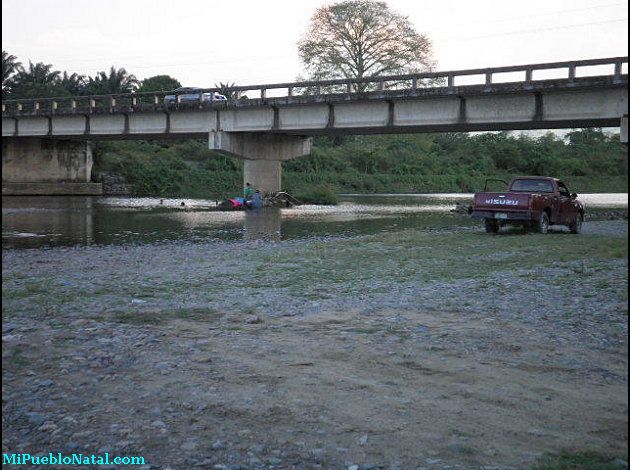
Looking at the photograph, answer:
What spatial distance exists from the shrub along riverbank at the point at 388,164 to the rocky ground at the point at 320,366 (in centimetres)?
3953

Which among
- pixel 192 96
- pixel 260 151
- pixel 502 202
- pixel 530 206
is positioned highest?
pixel 192 96

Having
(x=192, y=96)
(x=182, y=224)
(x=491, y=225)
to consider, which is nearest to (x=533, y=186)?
(x=491, y=225)

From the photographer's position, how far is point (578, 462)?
15.4ft

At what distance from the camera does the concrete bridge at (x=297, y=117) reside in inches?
1272

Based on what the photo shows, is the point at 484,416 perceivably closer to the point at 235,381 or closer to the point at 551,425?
the point at 551,425

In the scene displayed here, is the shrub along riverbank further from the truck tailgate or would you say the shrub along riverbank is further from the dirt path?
the dirt path

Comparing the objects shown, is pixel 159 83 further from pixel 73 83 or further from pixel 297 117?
pixel 297 117

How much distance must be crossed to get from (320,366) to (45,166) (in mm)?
58755

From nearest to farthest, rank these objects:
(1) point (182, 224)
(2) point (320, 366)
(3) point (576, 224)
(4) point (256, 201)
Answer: (2) point (320, 366)
(3) point (576, 224)
(1) point (182, 224)
(4) point (256, 201)

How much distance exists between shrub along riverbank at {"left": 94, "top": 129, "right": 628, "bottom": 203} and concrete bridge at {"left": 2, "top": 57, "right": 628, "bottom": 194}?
6.60 m

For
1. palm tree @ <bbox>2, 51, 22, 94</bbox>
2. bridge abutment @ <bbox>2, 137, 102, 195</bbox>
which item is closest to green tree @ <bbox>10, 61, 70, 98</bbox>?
palm tree @ <bbox>2, 51, 22, 94</bbox>

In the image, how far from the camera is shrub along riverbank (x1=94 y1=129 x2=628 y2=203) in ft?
219

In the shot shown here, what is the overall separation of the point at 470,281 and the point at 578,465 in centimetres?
809

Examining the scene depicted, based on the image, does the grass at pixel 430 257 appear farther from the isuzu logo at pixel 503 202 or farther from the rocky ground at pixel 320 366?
the isuzu logo at pixel 503 202
